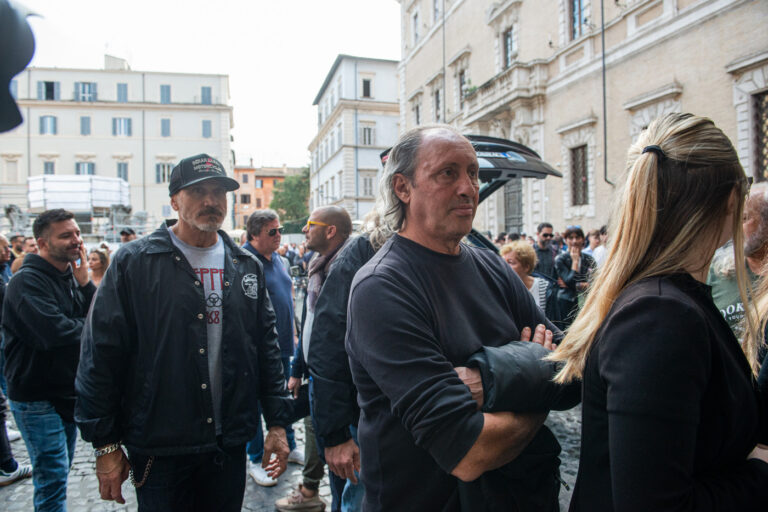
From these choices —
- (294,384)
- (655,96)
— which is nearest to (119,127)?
(655,96)

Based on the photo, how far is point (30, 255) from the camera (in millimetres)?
3256

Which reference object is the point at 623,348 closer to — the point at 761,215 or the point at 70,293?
the point at 761,215

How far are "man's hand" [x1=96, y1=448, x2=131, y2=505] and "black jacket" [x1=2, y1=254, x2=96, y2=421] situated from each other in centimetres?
115

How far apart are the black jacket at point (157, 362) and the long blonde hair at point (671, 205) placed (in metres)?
1.75

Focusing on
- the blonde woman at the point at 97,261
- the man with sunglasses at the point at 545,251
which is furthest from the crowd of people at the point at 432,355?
the man with sunglasses at the point at 545,251

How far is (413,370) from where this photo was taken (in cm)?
135

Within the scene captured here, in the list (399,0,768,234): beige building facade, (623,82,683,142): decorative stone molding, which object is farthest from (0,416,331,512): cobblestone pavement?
(623,82,683,142): decorative stone molding

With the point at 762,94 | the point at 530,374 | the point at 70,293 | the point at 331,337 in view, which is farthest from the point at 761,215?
the point at 762,94

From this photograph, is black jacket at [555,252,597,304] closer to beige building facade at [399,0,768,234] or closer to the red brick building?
beige building facade at [399,0,768,234]

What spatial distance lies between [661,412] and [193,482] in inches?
84.9

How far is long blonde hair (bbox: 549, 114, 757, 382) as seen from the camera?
119cm

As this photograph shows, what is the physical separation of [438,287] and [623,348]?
64cm

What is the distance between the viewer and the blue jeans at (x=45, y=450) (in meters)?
2.98

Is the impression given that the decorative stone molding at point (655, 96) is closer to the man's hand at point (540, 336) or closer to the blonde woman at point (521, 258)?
the blonde woman at point (521, 258)
